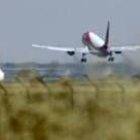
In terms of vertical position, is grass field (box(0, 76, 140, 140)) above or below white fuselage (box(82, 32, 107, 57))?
above

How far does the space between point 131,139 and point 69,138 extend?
4.35ft

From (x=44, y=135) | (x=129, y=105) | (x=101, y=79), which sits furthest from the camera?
(x=101, y=79)

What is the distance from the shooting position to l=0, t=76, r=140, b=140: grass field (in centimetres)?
1934

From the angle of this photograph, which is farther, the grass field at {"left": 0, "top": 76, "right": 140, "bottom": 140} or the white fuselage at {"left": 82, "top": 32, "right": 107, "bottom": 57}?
the white fuselage at {"left": 82, "top": 32, "right": 107, "bottom": 57}

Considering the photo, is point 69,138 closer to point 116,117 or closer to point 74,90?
point 116,117

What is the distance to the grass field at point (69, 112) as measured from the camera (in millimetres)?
19344

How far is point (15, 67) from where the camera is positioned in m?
21.3

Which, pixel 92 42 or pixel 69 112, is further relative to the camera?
pixel 92 42

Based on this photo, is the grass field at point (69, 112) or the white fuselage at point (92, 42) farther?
the white fuselage at point (92, 42)

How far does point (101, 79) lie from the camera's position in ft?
72.6

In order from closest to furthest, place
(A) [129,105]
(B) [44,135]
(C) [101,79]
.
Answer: (B) [44,135]
(A) [129,105]
(C) [101,79]

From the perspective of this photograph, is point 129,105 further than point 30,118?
Yes

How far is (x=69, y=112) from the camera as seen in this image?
20.1 meters

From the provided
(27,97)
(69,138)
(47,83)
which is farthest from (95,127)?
(47,83)
